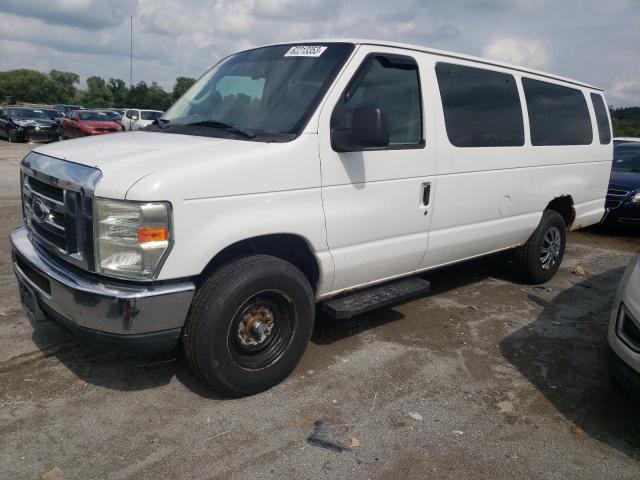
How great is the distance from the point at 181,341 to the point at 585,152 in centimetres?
→ 507

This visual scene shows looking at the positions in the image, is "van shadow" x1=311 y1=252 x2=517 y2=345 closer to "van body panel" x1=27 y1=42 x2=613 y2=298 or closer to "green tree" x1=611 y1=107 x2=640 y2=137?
"van body panel" x1=27 y1=42 x2=613 y2=298

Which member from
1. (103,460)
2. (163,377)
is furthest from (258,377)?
(103,460)

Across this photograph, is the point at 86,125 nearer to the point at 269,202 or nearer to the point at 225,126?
the point at 225,126

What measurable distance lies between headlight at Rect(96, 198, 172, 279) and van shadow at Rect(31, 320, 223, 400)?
2.90ft

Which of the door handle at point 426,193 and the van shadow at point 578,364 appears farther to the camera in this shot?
the door handle at point 426,193

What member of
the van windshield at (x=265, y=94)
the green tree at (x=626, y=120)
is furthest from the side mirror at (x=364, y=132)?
the green tree at (x=626, y=120)

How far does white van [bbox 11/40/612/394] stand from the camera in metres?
2.91

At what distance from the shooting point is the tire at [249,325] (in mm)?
3121

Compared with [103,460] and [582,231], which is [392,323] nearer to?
[103,460]

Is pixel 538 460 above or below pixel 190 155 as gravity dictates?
below

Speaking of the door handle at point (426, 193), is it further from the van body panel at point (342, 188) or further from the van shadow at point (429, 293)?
the van shadow at point (429, 293)

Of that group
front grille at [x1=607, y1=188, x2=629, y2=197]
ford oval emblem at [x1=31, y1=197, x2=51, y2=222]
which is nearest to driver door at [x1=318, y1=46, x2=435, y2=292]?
ford oval emblem at [x1=31, y1=197, x2=51, y2=222]

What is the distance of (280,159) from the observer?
329cm

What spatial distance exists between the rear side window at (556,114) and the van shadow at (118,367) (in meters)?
3.89
